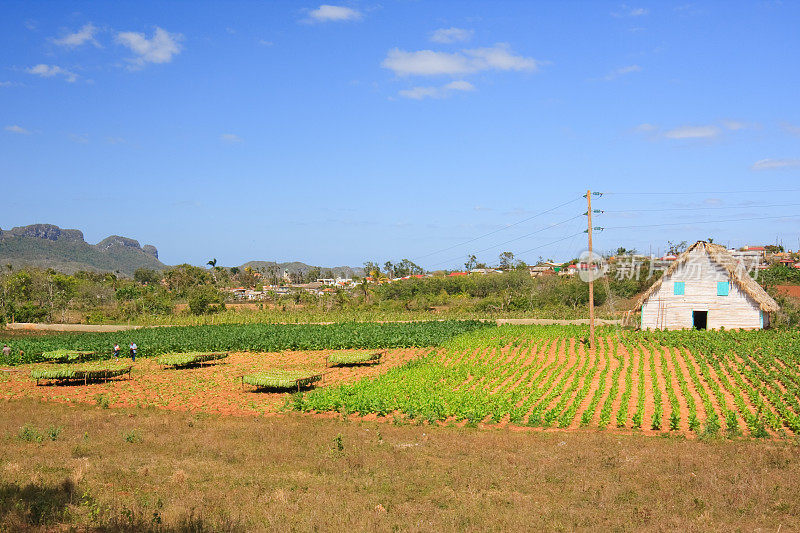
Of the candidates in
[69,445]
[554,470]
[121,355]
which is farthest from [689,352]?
[121,355]

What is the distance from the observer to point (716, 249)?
1638 inches

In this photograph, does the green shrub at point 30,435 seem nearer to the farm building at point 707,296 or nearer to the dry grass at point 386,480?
the dry grass at point 386,480

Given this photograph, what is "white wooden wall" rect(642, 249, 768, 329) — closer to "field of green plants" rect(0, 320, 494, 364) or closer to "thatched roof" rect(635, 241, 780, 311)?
"thatched roof" rect(635, 241, 780, 311)

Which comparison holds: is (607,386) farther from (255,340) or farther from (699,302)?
(255,340)

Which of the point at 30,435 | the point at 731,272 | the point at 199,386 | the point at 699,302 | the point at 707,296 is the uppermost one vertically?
the point at 731,272

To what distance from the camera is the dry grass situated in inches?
381

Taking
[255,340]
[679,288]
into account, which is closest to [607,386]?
[679,288]

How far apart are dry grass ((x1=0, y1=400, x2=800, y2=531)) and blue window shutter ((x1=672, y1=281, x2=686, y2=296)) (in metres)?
28.5

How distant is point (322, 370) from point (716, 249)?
30484mm

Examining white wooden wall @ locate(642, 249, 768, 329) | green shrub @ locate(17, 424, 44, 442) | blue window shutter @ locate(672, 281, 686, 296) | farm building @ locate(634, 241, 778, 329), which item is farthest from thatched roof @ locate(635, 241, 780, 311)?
green shrub @ locate(17, 424, 44, 442)

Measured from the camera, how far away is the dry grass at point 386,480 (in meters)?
9.67

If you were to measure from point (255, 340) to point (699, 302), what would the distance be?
33.0 m

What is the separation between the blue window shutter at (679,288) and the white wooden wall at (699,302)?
144 millimetres

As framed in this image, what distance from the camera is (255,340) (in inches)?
1662
